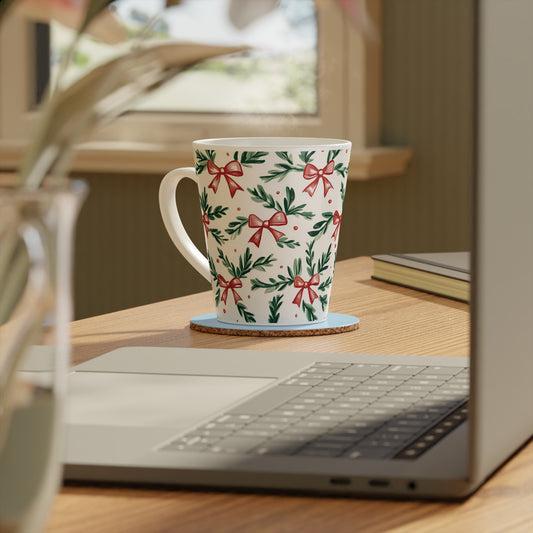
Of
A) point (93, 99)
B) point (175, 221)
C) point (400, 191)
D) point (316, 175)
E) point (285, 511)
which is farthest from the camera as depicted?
point (400, 191)

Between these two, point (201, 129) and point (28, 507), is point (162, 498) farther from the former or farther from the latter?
point (201, 129)

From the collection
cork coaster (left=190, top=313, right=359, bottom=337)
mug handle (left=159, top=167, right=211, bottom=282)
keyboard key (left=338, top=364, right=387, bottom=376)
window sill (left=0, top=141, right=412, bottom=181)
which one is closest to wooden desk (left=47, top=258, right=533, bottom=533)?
keyboard key (left=338, top=364, right=387, bottom=376)

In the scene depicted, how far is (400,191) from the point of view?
210cm

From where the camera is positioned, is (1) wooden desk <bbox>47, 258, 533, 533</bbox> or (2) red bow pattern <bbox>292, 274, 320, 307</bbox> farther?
(2) red bow pattern <bbox>292, 274, 320, 307</bbox>

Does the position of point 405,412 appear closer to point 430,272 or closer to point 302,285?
point 302,285

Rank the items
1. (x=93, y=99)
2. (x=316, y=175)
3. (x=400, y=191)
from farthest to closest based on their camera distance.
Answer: (x=400, y=191), (x=316, y=175), (x=93, y=99)

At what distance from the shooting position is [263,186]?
704 millimetres

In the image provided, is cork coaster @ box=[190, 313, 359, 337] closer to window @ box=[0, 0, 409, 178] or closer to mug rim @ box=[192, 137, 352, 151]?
mug rim @ box=[192, 137, 352, 151]

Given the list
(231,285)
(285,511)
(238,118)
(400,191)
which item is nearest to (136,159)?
(238,118)

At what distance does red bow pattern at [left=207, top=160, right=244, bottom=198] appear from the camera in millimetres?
707

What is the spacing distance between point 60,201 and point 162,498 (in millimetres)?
183

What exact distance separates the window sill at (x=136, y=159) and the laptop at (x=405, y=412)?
150cm

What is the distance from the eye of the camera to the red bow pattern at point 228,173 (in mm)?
707

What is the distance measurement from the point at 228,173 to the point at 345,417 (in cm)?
27
